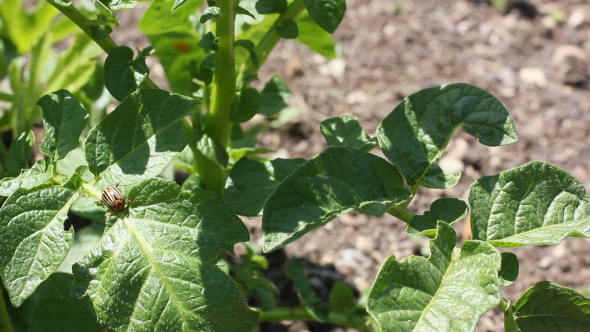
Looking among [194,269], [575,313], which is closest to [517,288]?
[575,313]

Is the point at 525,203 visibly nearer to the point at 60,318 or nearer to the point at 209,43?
the point at 209,43

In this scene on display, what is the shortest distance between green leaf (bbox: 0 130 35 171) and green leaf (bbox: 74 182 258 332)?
281 millimetres

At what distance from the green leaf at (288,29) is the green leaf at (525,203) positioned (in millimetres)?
504

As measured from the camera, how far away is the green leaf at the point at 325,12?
1.25 m

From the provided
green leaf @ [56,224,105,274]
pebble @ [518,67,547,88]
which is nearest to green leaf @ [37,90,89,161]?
green leaf @ [56,224,105,274]

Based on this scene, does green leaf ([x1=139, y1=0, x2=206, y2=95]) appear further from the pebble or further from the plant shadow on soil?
the pebble

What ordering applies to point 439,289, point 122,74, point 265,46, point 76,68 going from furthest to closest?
point 76,68
point 265,46
point 122,74
point 439,289

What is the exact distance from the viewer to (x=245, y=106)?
1477 mm

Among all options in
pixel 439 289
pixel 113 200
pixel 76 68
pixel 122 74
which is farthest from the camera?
pixel 76 68

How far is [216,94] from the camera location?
148 cm

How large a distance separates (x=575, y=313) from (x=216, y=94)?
2.74 feet

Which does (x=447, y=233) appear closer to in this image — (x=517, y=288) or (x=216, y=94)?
(x=216, y=94)

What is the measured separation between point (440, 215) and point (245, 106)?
494mm

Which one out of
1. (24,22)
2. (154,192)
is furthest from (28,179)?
(24,22)
